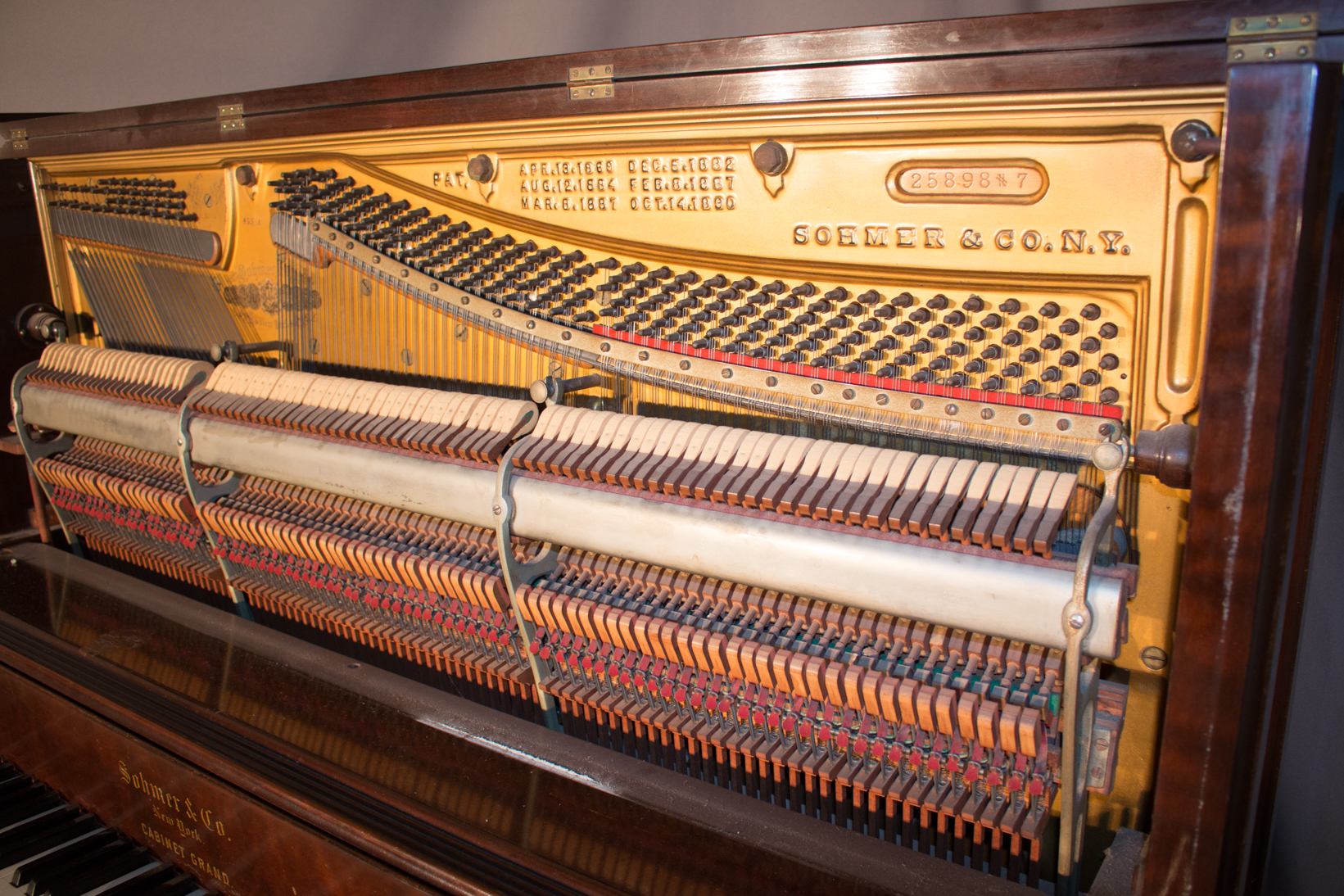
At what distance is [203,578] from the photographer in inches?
112

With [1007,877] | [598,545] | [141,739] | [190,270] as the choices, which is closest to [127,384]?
[190,270]

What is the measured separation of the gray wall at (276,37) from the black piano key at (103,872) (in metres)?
3.06

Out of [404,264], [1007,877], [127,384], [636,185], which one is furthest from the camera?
[127,384]

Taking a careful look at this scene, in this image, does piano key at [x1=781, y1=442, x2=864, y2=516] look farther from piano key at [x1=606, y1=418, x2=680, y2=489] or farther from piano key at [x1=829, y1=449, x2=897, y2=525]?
piano key at [x1=606, y1=418, x2=680, y2=489]

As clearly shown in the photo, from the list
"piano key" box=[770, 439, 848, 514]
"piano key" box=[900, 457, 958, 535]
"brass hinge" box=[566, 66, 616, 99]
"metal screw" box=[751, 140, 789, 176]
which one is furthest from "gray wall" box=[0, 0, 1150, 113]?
"piano key" box=[900, 457, 958, 535]

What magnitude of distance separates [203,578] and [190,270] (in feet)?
3.27

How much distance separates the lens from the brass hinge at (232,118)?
2.38 metres

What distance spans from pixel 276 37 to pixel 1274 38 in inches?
173

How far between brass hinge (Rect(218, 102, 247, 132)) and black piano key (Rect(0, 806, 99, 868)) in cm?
193

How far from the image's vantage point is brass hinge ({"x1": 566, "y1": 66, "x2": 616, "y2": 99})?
1.74m

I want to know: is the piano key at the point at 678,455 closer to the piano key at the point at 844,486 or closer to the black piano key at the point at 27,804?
the piano key at the point at 844,486

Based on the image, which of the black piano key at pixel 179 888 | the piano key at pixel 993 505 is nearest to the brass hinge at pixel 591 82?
the piano key at pixel 993 505

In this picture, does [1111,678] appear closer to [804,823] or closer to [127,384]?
[804,823]

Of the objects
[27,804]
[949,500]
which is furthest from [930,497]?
[27,804]
